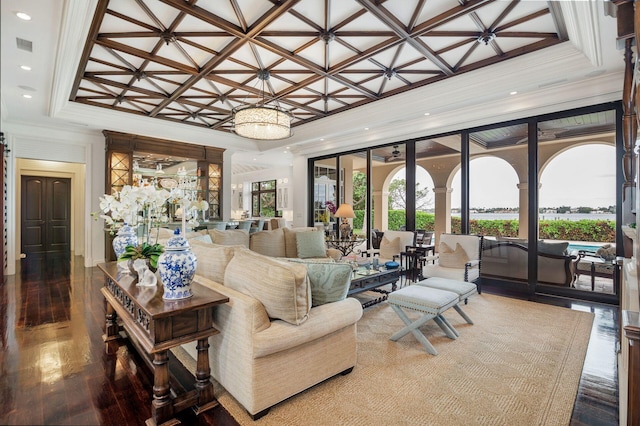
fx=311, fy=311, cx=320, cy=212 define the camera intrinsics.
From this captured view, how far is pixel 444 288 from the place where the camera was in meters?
3.34

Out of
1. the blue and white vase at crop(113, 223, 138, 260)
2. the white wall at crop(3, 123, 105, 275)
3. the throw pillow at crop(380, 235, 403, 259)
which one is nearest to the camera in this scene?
the blue and white vase at crop(113, 223, 138, 260)

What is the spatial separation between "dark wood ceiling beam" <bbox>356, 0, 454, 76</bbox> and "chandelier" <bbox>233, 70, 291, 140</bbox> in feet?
5.58

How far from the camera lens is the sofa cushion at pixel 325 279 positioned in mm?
2270

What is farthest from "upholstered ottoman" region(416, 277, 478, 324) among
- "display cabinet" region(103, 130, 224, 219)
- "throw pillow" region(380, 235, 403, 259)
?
"display cabinet" region(103, 130, 224, 219)

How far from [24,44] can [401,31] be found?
3977 millimetres

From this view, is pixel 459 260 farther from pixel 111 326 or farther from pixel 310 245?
pixel 111 326

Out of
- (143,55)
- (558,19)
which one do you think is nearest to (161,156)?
(143,55)

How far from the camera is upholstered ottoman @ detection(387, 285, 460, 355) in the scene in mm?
2855

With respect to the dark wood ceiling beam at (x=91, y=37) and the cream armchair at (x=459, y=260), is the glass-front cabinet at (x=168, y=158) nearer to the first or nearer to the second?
the dark wood ceiling beam at (x=91, y=37)

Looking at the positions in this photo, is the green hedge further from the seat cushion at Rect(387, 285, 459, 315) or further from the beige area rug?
the seat cushion at Rect(387, 285, 459, 315)

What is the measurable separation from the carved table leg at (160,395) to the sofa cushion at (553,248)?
5.35m

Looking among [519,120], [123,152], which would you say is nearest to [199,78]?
[123,152]

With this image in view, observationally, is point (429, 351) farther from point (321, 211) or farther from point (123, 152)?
point (123, 152)

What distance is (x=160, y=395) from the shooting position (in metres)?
1.85
